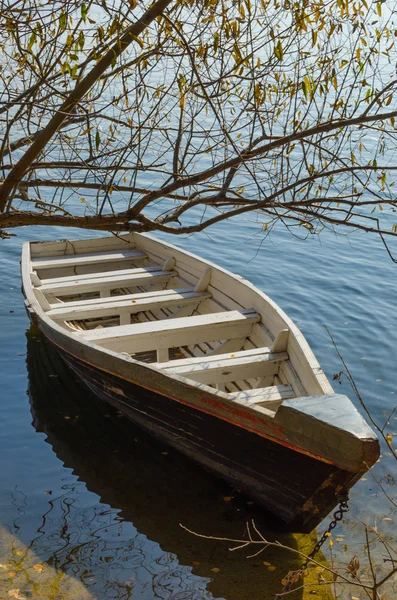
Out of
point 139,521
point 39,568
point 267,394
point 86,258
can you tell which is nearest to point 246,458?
point 267,394

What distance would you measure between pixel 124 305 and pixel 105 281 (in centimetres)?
103

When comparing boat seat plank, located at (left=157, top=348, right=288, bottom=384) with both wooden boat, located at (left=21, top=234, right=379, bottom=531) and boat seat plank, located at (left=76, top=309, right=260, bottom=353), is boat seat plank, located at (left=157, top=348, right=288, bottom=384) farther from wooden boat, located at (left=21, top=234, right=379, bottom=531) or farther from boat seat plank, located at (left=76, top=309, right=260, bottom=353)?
boat seat plank, located at (left=76, top=309, right=260, bottom=353)

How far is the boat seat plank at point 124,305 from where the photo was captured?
7465 mm

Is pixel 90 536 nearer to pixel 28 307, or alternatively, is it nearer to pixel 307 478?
pixel 307 478

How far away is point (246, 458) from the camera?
208 inches

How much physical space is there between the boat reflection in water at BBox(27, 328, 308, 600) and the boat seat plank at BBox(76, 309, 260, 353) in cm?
88

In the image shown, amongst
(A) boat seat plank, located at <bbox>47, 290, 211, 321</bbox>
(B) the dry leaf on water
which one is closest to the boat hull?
(A) boat seat plank, located at <bbox>47, 290, 211, 321</bbox>

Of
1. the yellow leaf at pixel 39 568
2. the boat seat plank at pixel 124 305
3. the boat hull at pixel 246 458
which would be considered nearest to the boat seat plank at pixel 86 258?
the boat seat plank at pixel 124 305

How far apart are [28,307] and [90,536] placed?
2.83m

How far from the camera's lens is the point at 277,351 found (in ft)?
20.8

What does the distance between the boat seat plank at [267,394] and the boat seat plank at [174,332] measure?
119 cm

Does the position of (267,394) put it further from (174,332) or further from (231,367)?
(174,332)

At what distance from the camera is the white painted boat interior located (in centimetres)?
607

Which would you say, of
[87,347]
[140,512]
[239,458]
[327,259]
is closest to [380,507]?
[239,458]
